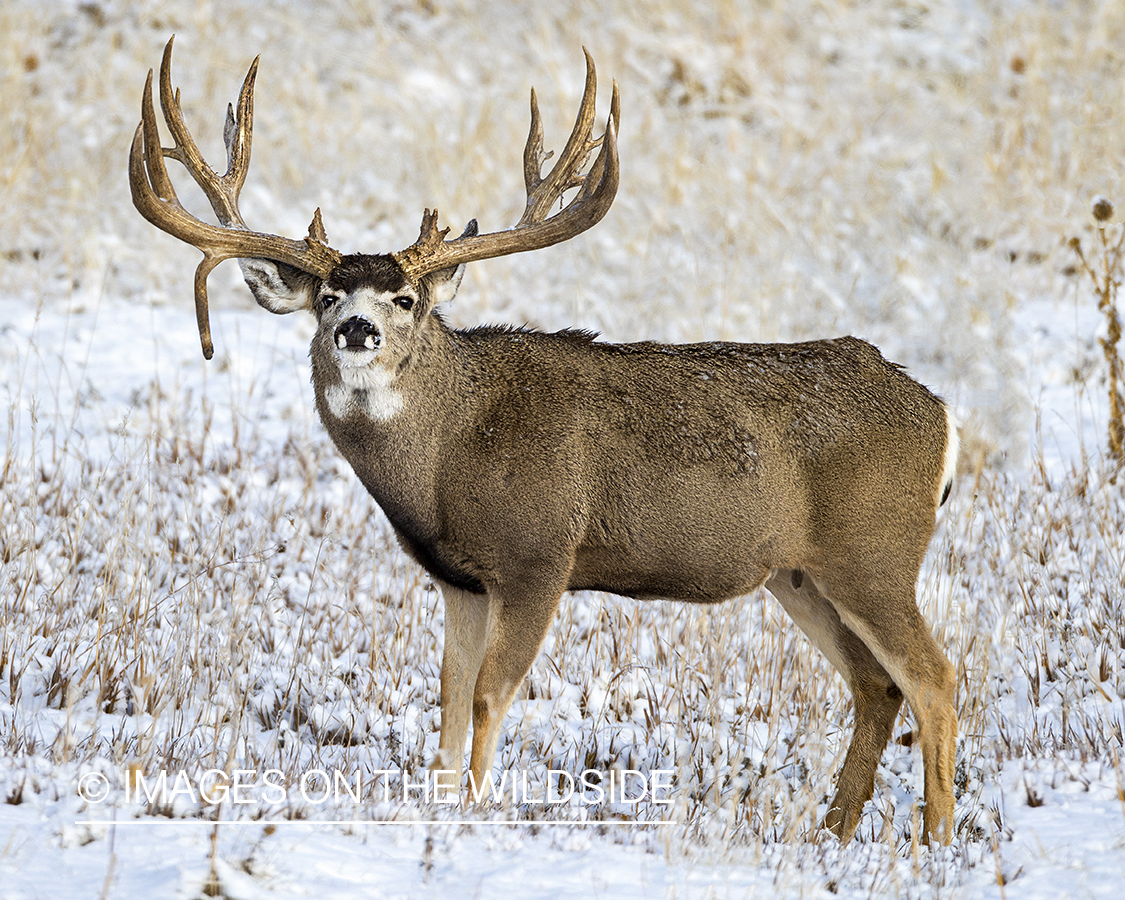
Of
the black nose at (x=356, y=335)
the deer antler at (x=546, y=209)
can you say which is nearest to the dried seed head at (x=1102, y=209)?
the deer antler at (x=546, y=209)

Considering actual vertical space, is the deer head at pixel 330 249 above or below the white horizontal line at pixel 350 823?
above

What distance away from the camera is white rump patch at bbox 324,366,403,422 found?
18.1 ft

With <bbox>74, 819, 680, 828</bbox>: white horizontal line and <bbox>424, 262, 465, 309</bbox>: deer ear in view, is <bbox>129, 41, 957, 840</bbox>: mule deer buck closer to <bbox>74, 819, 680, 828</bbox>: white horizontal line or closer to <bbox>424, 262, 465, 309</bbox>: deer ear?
<bbox>424, 262, 465, 309</bbox>: deer ear

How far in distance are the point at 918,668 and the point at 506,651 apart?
176 centimetres

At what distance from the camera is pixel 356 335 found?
17.3ft

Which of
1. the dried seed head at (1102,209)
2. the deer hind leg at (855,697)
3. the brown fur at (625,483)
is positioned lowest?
the deer hind leg at (855,697)

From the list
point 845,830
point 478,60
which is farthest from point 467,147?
point 845,830

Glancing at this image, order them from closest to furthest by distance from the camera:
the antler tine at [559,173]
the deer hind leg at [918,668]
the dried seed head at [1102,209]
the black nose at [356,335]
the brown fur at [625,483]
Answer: the black nose at [356,335] → the brown fur at [625,483] → the deer hind leg at [918,668] → the antler tine at [559,173] → the dried seed head at [1102,209]

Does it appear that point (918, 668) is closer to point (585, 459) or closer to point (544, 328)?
point (585, 459)

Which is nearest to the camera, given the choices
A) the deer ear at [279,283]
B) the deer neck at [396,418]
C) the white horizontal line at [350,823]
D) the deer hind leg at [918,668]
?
the white horizontal line at [350,823]

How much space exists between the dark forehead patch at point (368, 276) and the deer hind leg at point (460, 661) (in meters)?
1.28

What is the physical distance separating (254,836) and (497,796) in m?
1.57

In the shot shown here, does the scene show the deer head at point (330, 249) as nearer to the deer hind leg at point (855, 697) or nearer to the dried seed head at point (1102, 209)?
the deer hind leg at point (855, 697)

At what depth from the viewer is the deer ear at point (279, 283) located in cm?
576
